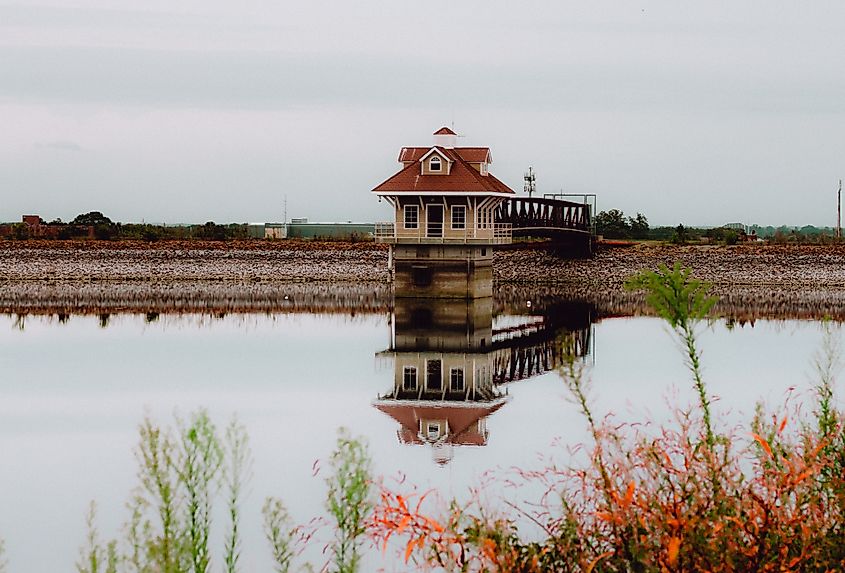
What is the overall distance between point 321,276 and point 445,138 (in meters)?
12.1

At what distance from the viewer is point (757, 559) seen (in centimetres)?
495

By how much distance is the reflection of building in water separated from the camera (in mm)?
15664

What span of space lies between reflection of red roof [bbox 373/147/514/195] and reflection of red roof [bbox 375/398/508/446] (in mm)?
19941

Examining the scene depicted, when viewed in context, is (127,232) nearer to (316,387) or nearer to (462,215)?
(462,215)

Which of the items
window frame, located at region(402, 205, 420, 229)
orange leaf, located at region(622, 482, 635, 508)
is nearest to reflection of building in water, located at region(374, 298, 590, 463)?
orange leaf, located at region(622, 482, 635, 508)

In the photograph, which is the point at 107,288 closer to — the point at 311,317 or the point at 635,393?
the point at 311,317

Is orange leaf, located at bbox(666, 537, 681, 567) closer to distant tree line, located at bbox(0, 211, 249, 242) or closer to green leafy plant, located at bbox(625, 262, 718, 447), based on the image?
green leafy plant, located at bbox(625, 262, 718, 447)

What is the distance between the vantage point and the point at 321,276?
5022 centimetres

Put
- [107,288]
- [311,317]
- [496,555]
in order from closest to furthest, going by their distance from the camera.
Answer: [496,555] < [311,317] < [107,288]

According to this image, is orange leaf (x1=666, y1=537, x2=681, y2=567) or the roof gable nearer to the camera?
orange leaf (x1=666, y1=537, x2=681, y2=567)

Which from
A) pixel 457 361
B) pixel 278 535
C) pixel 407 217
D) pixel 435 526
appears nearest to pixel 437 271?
pixel 407 217

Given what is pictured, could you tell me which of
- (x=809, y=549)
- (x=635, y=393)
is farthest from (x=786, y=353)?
(x=809, y=549)

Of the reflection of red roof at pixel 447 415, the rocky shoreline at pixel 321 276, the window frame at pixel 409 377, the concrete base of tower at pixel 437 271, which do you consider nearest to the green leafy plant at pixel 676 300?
the reflection of red roof at pixel 447 415

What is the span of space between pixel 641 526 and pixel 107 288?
4130cm
